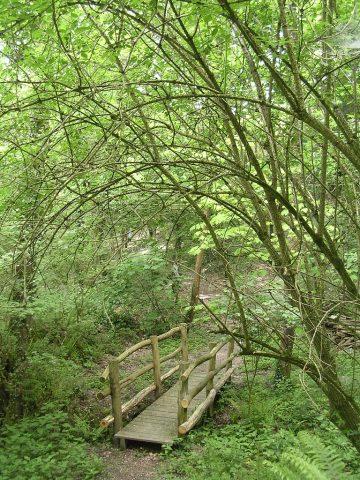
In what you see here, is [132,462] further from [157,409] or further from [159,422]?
[157,409]

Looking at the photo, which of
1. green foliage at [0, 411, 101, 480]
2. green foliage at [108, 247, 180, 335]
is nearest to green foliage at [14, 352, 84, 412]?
green foliage at [0, 411, 101, 480]

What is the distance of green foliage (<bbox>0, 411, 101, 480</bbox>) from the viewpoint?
5148 millimetres

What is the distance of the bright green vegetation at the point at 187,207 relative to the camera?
2.20m

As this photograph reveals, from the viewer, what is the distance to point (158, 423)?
6875 millimetres

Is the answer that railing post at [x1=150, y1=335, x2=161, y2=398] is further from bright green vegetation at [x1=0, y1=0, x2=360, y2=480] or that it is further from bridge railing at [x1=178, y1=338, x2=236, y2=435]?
bright green vegetation at [x1=0, y1=0, x2=360, y2=480]

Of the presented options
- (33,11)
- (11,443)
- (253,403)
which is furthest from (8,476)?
(33,11)

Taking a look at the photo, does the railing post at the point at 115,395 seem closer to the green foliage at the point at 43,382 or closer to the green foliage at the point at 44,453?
the green foliage at the point at 44,453

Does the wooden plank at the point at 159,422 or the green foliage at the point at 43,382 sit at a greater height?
the green foliage at the point at 43,382

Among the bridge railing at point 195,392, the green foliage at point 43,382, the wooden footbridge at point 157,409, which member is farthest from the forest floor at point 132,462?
the green foliage at point 43,382

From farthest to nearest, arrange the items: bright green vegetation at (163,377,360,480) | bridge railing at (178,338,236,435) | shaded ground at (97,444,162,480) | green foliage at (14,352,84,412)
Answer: green foliage at (14,352,84,412) < bridge railing at (178,338,236,435) < shaded ground at (97,444,162,480) < bright green vegetation at (163,377,360,480)

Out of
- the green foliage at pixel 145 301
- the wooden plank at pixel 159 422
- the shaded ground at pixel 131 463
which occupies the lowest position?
the shaded ground at pixel 131 463

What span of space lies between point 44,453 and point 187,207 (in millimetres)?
4430

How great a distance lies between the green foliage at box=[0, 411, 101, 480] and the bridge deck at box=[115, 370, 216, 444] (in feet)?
2.35

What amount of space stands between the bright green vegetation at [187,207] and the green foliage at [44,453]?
3 cm
